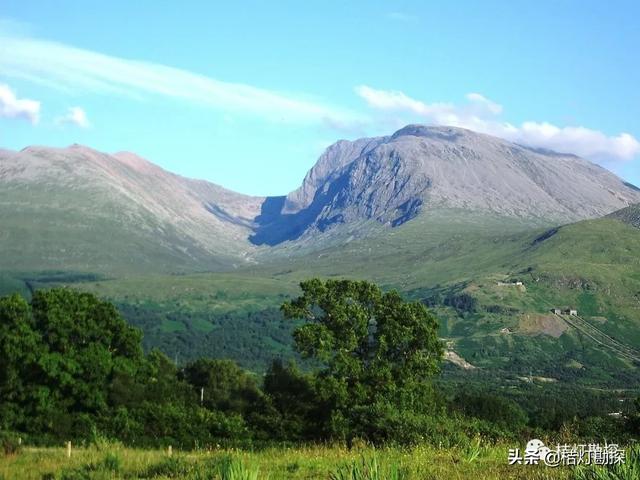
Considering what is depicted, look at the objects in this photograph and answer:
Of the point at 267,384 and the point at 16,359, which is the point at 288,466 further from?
the point at 267,384

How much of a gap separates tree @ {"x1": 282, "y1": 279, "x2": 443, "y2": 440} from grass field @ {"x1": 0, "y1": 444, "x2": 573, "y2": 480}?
103ft

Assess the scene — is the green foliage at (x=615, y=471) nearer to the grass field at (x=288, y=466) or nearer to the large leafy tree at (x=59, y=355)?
the grass field at (x=288, y=466)

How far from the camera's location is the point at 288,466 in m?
20.2

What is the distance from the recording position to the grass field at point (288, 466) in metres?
17.0

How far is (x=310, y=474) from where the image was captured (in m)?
19.0

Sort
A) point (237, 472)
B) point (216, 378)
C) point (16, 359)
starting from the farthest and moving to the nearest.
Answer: point (216, 378) → point (16, 359) → point (237, 472)

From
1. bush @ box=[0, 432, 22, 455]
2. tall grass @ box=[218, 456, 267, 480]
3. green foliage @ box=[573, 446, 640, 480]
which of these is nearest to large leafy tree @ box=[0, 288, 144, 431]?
bush @ box=[0, 432, 22, 455]

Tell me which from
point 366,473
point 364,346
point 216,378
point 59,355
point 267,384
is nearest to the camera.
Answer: point 366,473

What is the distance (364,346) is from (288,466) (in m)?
40.1

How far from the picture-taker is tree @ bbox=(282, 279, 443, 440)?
55.5 metres

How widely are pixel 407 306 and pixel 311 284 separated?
730cm

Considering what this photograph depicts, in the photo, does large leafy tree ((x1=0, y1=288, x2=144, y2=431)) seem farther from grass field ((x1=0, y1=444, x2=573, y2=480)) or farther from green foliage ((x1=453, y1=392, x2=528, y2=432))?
green foliage ((x1=453, y1=392, x2=528, y2=432))

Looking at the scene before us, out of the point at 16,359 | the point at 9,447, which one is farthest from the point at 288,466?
the point at 16,359

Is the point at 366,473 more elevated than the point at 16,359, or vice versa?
the point at 366,473
